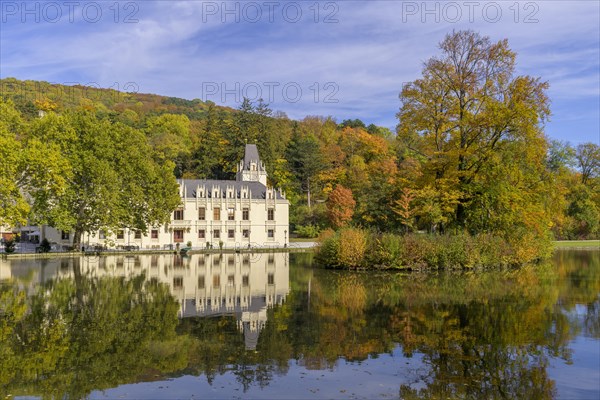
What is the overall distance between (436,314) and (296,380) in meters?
7.29

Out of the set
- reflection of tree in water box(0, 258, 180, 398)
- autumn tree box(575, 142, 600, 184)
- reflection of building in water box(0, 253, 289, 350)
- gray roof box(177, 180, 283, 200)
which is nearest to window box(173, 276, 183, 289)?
reflection of building in water box(0, 253, 289, 350)

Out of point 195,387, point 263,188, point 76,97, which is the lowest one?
point 195,387

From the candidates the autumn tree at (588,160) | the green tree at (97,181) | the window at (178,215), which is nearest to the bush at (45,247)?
the green tree at (97,181)

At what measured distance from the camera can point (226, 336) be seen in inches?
507

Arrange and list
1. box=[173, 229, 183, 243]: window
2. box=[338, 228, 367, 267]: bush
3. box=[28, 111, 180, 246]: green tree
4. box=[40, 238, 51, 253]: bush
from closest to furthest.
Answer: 1. box=[338, 228, 367, 267]: bush
2. box=[28, 111, 180, 246]: green tree
3. box=[40, 238, 51, 253]: bush
4. box=[173, 229, 183, 243]: window

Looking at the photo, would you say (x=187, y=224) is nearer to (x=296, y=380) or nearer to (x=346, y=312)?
(x=346, y=312)

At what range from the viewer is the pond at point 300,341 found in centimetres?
921

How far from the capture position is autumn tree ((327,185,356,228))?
6022 cm

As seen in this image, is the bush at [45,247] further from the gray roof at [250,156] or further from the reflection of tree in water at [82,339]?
the gray roof at [250,156]

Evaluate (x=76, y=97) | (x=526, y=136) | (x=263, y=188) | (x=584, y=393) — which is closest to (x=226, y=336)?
(x=584, y=393)

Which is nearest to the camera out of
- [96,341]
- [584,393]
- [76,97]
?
[584,393]

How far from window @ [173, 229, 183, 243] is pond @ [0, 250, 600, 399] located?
32715 mm

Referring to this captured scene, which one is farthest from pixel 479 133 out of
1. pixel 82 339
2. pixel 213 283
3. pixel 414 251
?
pixel 82 339

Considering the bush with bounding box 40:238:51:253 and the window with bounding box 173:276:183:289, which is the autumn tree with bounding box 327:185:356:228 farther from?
the window with bounding box 173:276:183:289
